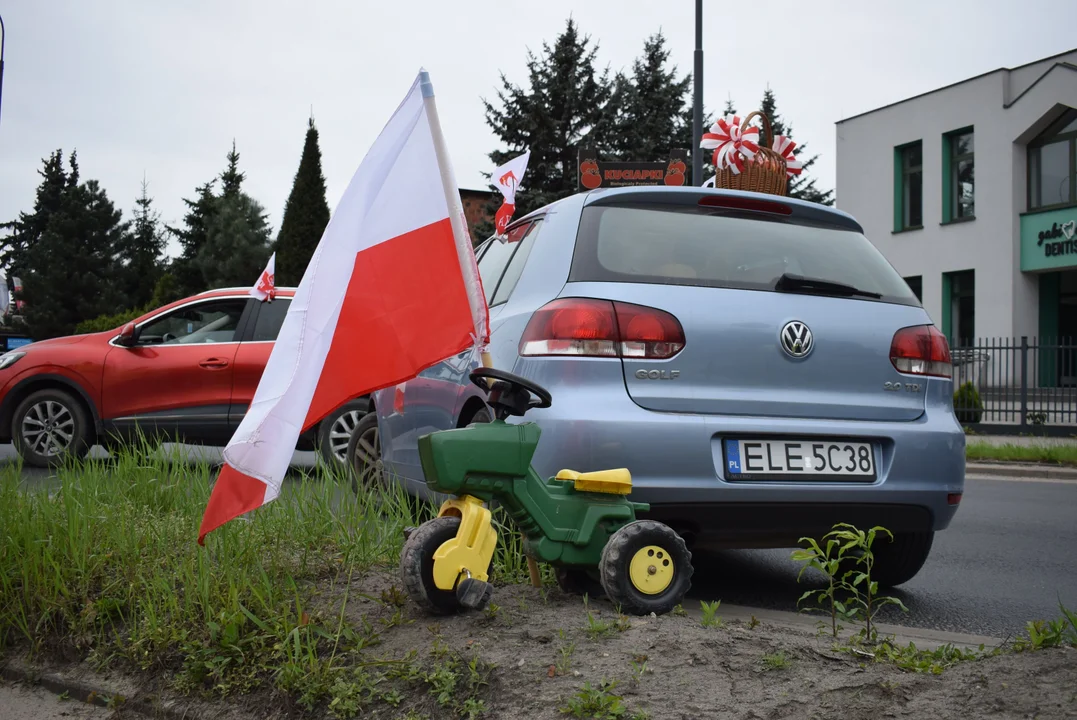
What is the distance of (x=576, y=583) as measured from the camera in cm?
353

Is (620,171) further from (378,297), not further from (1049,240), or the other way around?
(1049,240)

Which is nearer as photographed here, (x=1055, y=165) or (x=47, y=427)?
(x=47, y=427)

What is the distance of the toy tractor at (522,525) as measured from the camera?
9.89ft

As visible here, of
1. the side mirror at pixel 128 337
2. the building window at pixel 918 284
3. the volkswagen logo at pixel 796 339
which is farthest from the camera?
the building window at pixel 918 284

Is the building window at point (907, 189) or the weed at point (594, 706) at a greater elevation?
the building window at point (907, 189)

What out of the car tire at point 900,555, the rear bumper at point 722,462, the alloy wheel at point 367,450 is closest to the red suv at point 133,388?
the alloy wheel at point 367,450

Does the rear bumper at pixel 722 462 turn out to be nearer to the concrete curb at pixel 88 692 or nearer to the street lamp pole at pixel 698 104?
Answer: the concrete curb at pixel 88 692

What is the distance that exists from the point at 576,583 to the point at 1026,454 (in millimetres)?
10522

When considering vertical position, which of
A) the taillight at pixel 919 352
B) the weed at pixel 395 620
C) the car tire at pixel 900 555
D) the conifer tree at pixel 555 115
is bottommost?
the car tire at pixel 900 555

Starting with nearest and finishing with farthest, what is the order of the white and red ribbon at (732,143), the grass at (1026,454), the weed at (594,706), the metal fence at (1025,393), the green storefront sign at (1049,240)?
the weed at (594,706)
the white and red ribbon at (732,143)
the grass at (1026,454)
the metal fence at (1025,393)
the green storefront sign at (1049,240)

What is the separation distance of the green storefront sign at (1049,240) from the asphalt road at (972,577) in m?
18.9

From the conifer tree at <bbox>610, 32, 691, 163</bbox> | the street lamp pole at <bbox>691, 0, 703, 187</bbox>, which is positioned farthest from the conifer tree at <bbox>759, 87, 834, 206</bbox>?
the street lamp pole at <bbox>691, 0, 703, 187</bbox>

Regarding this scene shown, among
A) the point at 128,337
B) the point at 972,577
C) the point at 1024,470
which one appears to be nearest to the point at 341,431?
the point at 128,337

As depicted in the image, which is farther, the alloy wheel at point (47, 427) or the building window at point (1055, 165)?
the building window at point (1055, 165)
